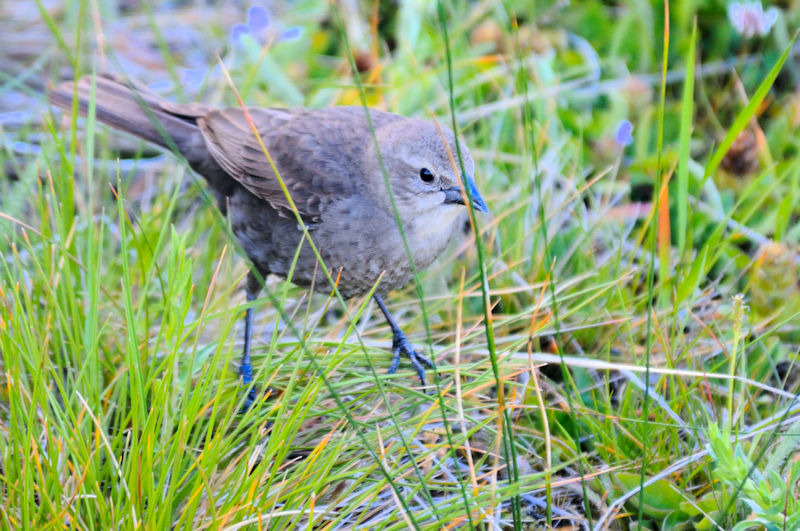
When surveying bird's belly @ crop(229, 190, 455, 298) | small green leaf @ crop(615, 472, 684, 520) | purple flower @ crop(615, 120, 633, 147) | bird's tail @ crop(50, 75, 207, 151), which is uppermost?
bird's tail @ crop(50, 75, 207, 151)

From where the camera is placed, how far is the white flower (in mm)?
4707

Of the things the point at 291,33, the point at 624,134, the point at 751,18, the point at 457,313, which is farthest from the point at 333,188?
the point at 751,18

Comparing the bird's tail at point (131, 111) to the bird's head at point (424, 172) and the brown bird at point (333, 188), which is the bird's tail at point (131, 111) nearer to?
the brown bird at point (333, 188)

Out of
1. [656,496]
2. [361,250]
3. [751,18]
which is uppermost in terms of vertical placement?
[751,18]

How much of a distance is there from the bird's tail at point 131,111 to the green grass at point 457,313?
0.42ft

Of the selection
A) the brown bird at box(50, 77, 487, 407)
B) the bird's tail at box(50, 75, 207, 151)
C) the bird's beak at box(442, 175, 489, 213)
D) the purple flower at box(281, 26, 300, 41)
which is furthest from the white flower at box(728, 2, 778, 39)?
the bird's tail at box(50, 75, 207, 151)

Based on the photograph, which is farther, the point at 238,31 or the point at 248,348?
the point at 238,31

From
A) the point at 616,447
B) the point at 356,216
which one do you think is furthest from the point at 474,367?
the point at 356,216

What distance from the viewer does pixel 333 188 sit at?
11.2 ft

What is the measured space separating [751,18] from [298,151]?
279cm

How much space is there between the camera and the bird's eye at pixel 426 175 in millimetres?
3277

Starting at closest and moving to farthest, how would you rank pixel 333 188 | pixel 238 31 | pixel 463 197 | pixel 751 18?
pixel 463 197
pixel 333 188
pixel 751 18
pixel 238 31

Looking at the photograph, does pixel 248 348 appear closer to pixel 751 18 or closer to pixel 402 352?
pixel 402 352

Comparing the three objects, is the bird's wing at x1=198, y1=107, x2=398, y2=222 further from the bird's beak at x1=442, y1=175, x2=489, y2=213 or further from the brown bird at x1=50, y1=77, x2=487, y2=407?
the bird's beak at x1=442, y1=175, x2=489, y2=213
